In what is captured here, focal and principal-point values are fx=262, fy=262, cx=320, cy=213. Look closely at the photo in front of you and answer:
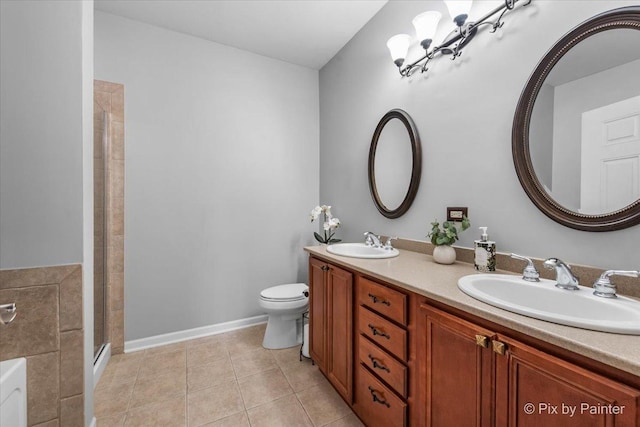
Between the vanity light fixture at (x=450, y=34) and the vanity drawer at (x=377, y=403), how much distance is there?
1.73 m

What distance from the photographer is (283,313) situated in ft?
6.88

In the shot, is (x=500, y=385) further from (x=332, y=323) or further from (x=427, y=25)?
(x=427, y=25)

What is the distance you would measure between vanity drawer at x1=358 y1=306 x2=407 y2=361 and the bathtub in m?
1.37

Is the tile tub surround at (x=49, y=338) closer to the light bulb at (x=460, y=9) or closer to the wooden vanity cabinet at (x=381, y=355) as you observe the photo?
the wooden vanity cabinet at (x=381, y=355)

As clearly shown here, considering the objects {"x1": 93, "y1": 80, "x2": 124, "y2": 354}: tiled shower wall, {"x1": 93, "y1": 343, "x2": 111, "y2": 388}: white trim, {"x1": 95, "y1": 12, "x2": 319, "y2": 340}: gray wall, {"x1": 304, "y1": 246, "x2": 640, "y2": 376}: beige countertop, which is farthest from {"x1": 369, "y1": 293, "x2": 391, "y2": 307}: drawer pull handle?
{"x1": 93, "y1": 80, "x2": 124, "y2": 354}: tiled shower wall

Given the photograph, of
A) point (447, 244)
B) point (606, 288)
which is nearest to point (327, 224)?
point (447, 244)

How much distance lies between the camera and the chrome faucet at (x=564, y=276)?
871 mm

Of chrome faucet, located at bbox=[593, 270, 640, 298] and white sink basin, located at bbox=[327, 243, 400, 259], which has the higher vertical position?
chrome faucet, located at bbox=[593, 270, 640, 298]

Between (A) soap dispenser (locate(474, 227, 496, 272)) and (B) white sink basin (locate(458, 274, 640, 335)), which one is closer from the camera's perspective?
(B) white sink basin (locate(458, 274, 640, 335))

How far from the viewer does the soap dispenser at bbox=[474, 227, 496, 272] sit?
1.19m

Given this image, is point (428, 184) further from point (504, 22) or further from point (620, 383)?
point (620, 383)

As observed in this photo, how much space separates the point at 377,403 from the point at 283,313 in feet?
3.44

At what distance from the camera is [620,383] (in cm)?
52

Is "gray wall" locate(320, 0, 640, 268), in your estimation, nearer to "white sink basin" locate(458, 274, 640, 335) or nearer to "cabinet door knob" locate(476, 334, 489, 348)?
"white sink basin" locate(458, 274, 640, 335)
